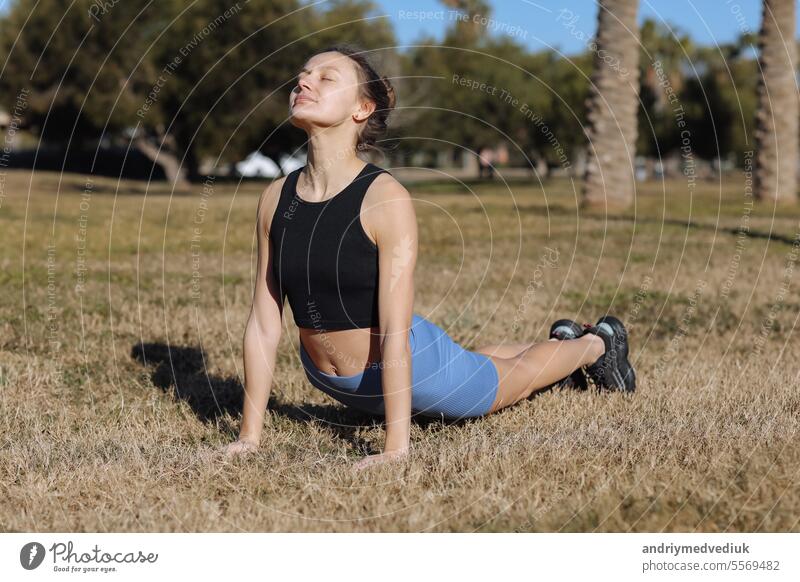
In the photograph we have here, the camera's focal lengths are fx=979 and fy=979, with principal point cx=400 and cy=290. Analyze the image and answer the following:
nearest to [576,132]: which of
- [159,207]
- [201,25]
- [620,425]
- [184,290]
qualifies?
[201,25]

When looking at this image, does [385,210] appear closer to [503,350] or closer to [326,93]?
[326,93]

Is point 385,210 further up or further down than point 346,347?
further up

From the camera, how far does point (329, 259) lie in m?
4.54

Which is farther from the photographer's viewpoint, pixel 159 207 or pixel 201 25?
pixel 201 25

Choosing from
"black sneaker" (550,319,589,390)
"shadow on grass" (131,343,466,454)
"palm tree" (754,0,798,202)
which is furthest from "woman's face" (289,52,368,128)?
"palm tree" (754,0,798,202)

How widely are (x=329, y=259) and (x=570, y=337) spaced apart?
2.31m

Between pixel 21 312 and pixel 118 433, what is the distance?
3.55 meters

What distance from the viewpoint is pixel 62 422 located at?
545 centimetres

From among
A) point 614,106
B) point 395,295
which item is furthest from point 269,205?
point 614,106

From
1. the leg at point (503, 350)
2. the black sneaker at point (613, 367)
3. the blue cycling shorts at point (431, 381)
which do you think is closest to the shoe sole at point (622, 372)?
the black sneaker at point (613, 367)

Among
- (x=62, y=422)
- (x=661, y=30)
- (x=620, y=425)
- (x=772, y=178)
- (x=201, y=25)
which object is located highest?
(x=661, y=30)

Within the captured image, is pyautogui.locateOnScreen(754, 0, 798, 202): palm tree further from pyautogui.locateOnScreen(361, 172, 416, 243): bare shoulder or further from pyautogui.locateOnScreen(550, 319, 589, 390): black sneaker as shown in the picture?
pyautogui.locateOnScreen(361, 172, 416, 243): bare shoulder

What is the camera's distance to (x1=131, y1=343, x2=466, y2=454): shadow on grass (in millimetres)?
5457
